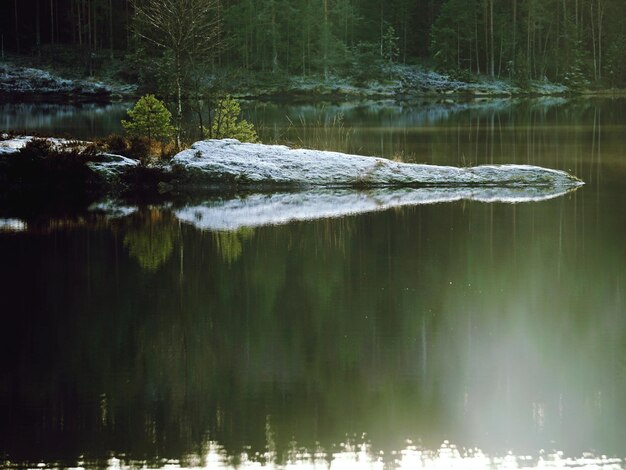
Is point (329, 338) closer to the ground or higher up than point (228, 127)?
closer to the ground

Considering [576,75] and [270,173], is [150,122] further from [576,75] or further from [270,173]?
[576,75]

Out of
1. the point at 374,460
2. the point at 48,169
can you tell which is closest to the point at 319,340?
the point at 374,460

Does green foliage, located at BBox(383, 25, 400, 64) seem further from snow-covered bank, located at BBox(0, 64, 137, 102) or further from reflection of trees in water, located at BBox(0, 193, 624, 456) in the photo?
reflection of trees in water, located at BBox(0, 193, 624, 456)

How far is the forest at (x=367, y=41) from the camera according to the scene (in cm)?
7888

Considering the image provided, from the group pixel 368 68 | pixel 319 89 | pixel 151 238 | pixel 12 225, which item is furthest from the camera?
pixel 368 68

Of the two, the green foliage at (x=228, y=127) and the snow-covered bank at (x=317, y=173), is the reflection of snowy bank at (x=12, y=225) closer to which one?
the snow-covered bank at (x=317, y=173)

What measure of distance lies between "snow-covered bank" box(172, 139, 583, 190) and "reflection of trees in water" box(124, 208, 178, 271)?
8.97 ft

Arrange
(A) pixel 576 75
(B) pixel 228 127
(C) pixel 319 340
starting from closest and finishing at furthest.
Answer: (C) pixel 319 340
(B) pixel 228 127
(A) pixel 576 75

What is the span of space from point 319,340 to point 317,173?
38.4ft

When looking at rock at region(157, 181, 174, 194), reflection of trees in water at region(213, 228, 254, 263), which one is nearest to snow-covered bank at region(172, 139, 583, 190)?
rock at region(157, 181, 174, 194)

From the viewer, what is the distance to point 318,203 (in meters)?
18.3

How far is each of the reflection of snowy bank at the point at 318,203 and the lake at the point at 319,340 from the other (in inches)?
14.1

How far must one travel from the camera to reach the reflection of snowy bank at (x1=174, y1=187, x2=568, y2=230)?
1655 cm

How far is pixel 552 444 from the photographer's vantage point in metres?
6.53
